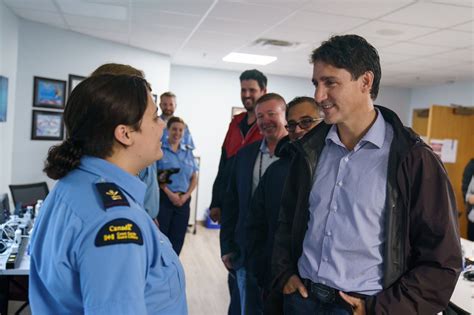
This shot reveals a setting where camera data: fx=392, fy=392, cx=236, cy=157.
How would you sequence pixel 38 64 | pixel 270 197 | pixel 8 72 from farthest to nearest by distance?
pixel 38 64
pixel 8 72
pixel 270 197

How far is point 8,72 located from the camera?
3977 millimetres

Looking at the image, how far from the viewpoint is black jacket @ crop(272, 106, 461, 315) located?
3.94 feet

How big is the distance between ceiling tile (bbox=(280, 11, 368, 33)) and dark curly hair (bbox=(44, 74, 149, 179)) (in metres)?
2.79

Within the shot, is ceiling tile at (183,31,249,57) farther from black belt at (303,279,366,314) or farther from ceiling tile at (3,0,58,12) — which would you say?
black belt at (303,279,366,314)

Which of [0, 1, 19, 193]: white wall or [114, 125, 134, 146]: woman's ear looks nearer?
[114, 125, 134, 146]: woman's ear

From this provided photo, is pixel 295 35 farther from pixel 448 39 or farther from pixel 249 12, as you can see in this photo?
pixel 448 39

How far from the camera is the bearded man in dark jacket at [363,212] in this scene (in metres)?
1.21

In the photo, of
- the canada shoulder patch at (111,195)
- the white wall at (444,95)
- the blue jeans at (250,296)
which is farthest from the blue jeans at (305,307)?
the white wall at (444,95)

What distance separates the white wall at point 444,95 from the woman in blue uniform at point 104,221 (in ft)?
21.7

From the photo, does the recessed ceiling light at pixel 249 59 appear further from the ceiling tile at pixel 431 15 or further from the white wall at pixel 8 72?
the white wall at pixel 8 72

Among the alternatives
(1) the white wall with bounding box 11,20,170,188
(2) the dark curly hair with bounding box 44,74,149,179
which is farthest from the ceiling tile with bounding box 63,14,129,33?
(2) the dark curly hair with bounding box 44,74,149,179

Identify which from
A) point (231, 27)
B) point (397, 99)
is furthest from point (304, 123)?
point (397, 99)

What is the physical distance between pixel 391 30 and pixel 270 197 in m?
2.73

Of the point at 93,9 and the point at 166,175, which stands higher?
the point at 93,9
